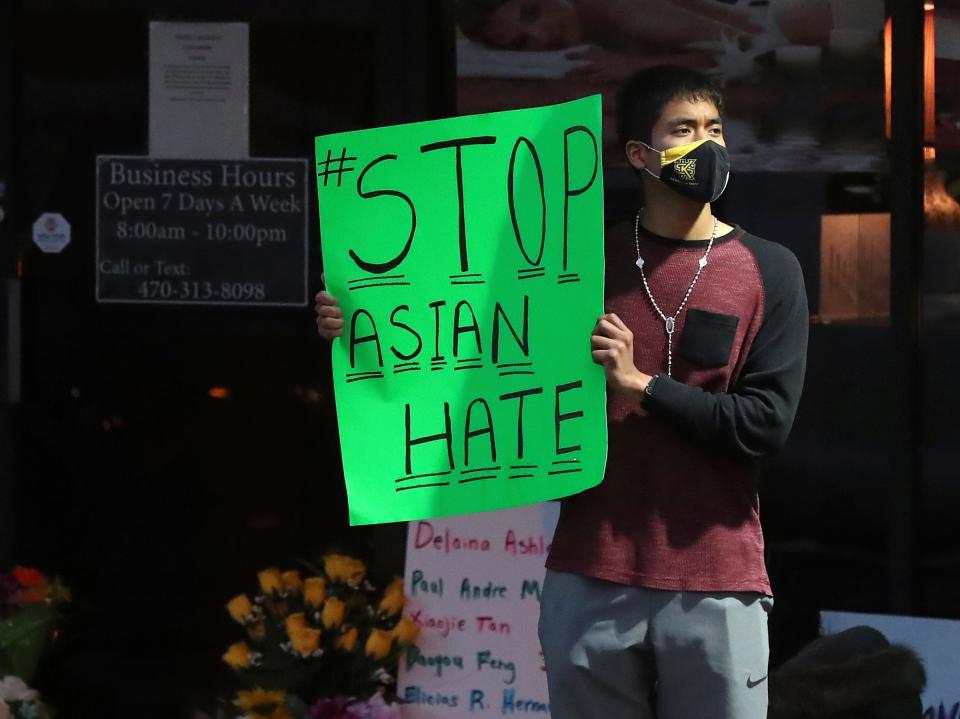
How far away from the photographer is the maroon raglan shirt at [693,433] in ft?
9.40

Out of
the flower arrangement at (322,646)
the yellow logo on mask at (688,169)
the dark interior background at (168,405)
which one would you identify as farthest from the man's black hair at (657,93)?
the flower arrangement at (322,646)

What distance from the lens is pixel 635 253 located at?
298 centimetres

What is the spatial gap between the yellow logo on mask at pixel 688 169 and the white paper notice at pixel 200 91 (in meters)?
2.35

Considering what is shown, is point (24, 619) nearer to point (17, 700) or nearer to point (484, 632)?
point (17, 700)

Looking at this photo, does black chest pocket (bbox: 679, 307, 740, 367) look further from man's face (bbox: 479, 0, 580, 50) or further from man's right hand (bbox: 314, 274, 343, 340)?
man's face (bbox: 479, 0, 580, 50)

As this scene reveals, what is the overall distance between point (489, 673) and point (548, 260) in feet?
6.54

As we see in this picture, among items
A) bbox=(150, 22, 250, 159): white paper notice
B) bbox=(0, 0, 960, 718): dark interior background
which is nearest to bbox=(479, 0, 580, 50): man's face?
bbox=(0, 0, 960, 718): dark interior background

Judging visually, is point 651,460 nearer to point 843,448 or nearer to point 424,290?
point 424,290

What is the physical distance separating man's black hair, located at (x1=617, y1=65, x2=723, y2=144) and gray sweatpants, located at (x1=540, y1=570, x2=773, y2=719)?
788 millimetres

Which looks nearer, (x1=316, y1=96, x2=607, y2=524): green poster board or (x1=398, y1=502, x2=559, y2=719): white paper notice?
(x1=316, y1=96, x2=607, y2=524): green poster board

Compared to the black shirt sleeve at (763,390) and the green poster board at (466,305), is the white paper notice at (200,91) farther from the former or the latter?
the black shirt sleeve at (763,390)

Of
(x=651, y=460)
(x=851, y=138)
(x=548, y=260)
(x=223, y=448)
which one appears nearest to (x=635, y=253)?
(x=548, y=260)

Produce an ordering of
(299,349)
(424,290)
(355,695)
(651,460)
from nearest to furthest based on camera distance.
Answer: (651,460)
(424,290)
(355,695)
(299,349)

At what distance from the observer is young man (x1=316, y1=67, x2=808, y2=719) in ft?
9.40
